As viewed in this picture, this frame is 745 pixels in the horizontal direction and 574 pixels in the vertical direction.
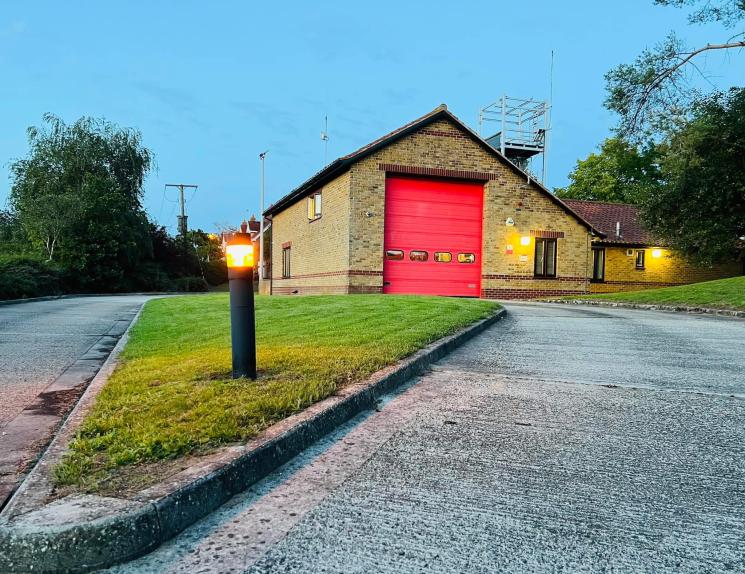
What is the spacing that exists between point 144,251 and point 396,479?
1523 inches

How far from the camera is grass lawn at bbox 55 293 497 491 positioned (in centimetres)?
281

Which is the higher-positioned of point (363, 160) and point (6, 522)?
point (363, 160)

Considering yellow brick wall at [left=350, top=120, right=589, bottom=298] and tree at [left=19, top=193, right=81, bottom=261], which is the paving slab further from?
tree at [left=19, top=193, right=81, bottom=261]

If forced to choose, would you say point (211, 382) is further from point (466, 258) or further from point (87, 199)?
point (87, 199)

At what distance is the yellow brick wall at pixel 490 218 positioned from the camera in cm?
1850

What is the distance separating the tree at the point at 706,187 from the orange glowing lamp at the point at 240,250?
1970cm

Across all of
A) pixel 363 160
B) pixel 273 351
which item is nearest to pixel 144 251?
pixel 363 160

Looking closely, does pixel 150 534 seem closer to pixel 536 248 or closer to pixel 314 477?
pixel 314 477

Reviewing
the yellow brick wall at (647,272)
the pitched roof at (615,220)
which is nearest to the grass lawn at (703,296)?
the yellow brick wall at (647,272)

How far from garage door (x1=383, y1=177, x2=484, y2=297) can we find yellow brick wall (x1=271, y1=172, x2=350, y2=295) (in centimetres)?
150

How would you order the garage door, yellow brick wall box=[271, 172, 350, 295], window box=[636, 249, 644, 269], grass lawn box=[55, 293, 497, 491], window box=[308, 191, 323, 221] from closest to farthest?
grass lawn box=[55, 293, 497, 491] → yellow brick wall box=[271, 172, 350, 295] → the garage door → window box=[308, 191, 323, 221] → window box=[636, 249, 644, 269]

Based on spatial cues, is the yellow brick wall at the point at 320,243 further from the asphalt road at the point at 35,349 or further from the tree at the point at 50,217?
the tree at the point at 50,217

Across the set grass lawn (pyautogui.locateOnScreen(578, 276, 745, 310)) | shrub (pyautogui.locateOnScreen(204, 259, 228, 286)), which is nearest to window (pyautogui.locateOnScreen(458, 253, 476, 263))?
grass lawn (pyautogui.locateOnScreen(578, 276, 745, 310))

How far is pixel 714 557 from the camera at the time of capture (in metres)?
2.12
